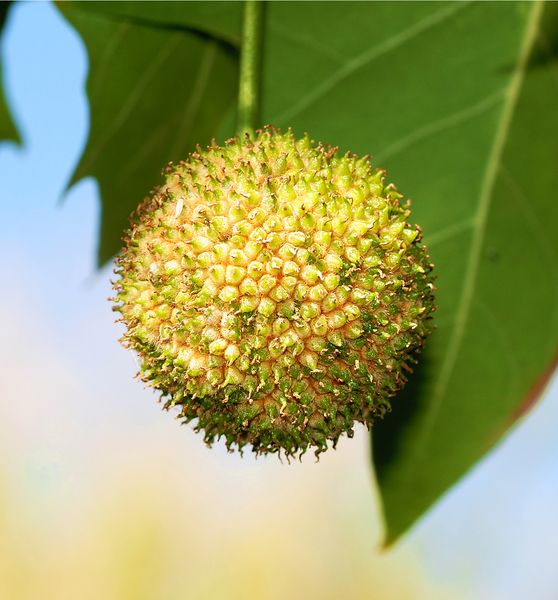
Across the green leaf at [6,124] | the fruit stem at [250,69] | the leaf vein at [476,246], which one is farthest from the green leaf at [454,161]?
the green leaf at [6,124]

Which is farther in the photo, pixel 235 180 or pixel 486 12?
pixel 486 12

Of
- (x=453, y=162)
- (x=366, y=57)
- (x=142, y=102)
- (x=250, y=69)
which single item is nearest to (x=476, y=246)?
(x=453, y=162)

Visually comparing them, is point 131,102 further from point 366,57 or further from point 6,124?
point 366,57

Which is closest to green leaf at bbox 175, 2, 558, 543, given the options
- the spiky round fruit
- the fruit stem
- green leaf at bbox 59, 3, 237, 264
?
green leaf at bbox 59, 3, 237, 264

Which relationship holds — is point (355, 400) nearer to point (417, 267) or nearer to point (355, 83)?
point (417, 267)

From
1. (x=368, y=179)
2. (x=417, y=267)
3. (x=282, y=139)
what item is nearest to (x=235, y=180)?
(x=282, y=139)

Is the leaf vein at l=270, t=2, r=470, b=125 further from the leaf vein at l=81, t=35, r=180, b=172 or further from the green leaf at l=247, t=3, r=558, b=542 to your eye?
the leaf vein at l=81, t=35, r=180, b=172

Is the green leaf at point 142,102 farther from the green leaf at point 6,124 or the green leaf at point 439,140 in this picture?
the green leaf at point 6,124
